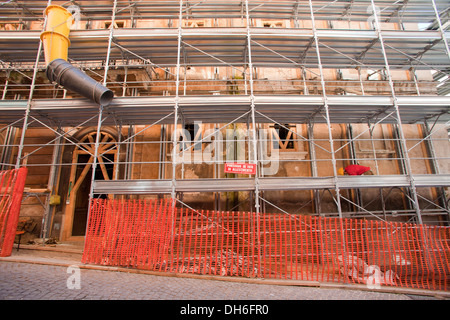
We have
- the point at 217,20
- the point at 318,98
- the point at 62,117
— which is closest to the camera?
the point at 318,98

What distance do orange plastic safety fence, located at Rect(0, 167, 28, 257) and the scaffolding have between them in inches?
48.4

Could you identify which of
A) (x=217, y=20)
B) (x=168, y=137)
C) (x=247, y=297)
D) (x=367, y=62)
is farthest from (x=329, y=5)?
(x=247, y=297)

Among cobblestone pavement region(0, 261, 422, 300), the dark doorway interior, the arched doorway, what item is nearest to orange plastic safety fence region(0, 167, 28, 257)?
cobblestone pavement region(0, 261, 422, 300)

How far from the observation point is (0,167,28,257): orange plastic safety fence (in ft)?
22.5

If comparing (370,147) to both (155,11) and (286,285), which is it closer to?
(286,285)

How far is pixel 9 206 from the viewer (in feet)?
23.1

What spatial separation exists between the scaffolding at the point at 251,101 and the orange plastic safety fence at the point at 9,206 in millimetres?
1229

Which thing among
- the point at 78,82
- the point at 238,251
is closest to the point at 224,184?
the point at 238,251

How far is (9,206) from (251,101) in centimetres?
850

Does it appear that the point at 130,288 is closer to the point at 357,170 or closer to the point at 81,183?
the point at 81,183

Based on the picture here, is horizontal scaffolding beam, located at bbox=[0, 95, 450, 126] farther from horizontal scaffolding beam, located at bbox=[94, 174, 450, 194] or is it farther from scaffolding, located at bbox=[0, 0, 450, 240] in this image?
horizontal scaffolding beam, located at bbox=[94, 174, 450, 194]
